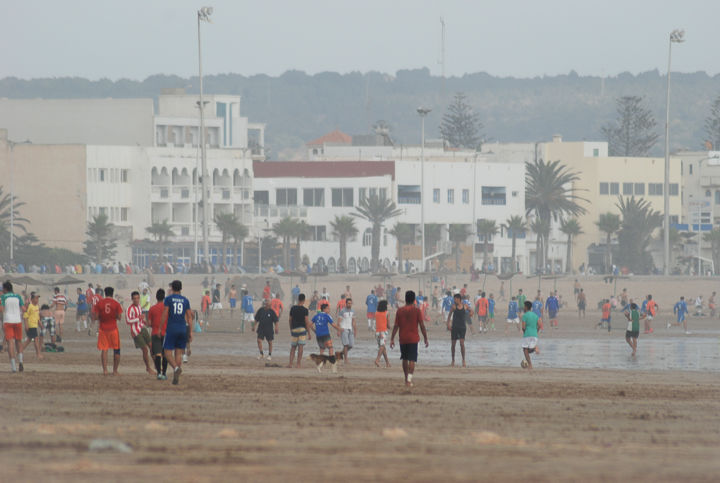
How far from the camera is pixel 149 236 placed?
3396 inches

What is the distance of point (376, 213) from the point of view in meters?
90.0

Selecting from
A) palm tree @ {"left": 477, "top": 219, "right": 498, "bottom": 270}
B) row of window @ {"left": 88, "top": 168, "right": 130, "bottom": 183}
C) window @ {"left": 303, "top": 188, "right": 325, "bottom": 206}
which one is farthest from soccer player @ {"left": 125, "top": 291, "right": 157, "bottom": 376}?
window @ {"left": 303, "top": 188, "right": 325, "bottom": 206}

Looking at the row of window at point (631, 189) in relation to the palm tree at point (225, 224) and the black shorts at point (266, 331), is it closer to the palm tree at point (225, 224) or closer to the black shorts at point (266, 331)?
the palm tree at point (225, 224)

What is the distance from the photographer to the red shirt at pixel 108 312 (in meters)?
20.4

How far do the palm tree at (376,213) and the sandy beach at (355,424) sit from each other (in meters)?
65.0

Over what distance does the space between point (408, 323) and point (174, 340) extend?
11.3ft

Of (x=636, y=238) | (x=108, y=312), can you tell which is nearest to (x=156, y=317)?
(x=108, y=312)

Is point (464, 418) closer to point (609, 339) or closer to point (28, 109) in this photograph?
point (609, 339)

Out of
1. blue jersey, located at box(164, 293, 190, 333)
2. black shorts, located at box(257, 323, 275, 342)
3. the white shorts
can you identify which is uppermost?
blue jersey, located at box(164, 293, 190, 333)

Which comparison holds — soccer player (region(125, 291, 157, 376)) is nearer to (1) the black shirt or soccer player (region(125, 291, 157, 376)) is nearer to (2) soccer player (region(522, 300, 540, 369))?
(1) the black shirt

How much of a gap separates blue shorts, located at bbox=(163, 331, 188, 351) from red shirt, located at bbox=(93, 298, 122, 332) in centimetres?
155

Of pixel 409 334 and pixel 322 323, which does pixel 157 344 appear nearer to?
pixel 409 334

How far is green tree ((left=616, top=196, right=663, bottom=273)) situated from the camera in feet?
325

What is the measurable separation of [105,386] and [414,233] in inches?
2988
